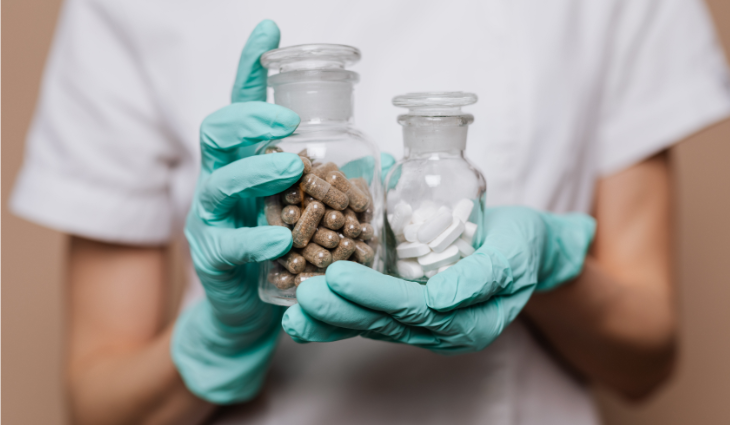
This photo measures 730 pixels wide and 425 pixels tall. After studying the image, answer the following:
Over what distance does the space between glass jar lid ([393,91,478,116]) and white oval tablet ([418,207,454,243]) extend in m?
0.13

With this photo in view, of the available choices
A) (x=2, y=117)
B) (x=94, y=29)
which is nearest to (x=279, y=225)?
(x=94, y=29)

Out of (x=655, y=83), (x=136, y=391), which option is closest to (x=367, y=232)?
(x=136, y=391)

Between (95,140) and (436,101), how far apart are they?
67cm

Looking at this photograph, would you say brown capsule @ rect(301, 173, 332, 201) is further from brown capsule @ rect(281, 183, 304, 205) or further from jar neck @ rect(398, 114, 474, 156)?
jar neck @ rect(398, 114, 474, 156)

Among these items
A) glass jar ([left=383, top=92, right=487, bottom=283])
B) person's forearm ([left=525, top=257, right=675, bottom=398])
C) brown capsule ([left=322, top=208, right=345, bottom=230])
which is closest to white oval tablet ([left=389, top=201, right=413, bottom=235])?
glass jar ([left=383, top=92, right=487, bottom=283])

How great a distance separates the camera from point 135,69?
99 cm

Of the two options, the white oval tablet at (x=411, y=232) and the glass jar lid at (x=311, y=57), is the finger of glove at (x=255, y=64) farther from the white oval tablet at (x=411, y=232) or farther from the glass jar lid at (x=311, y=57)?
the white oval tablet at (x=411, y=232)

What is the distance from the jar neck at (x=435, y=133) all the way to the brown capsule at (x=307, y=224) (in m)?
0.18

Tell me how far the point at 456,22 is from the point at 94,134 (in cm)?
69

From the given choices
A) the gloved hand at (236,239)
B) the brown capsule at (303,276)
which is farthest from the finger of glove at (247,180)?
the brown capsule at (303,276)

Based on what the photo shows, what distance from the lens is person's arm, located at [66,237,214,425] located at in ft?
3.21

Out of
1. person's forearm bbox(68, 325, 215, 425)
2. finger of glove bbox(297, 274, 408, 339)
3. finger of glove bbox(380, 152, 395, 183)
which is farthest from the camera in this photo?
person's forearm bbox(68, 325, 215, 425)

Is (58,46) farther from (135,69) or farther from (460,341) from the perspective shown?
(460,341)

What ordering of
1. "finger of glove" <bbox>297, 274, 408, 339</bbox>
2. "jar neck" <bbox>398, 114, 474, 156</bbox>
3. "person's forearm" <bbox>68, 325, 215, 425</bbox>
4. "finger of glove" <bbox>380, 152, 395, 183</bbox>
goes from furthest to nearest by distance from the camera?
"person's forearm" <bbox>68, 325, 215, 425</bbox> < "finger of glove" <bbox>380, 152, 395, 183</bbox> < "jar neck" <bbox>398, 114, 474, 156</bbox> < "finger of glove" <bbox>297, 274, 408, 339</bbox>
